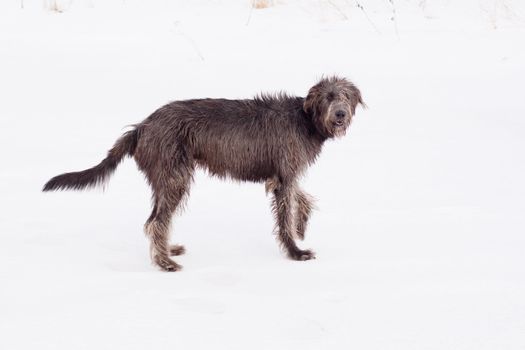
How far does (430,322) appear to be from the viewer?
4.31 metres

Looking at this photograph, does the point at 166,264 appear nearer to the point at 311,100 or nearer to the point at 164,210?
the point at 164,210

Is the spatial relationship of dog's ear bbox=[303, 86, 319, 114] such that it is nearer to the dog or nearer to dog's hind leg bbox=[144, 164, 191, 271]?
the dog

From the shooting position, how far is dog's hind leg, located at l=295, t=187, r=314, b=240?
607 cm

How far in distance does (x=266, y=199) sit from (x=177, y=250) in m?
1.61

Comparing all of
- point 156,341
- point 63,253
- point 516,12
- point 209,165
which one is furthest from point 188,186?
point 516,12

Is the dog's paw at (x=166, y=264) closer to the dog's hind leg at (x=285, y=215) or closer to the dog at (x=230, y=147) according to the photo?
the dog at (x=230, y=147)

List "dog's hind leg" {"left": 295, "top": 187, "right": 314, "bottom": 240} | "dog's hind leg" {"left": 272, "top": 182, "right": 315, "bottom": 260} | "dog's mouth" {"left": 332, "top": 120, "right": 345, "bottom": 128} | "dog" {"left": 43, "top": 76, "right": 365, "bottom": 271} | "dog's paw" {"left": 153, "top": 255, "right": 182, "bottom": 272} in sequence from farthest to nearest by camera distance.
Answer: "dog's hind leg" {"left": 295, "top": 187, "right": 314, "bottom": 240} → "dog's hind leg" {"left": 272, "top": 182, "right": 315, "bottom": 260} → "dog's mouth" {"left": 332, "top": 120, "right": 345, "bottom": 128} → "dog" {"left": 43, "top": 76, "right": 365, "bottom": 271} → "dog's paw" {"left": 153, "top": 255, "right": 182, "bottom": 272}

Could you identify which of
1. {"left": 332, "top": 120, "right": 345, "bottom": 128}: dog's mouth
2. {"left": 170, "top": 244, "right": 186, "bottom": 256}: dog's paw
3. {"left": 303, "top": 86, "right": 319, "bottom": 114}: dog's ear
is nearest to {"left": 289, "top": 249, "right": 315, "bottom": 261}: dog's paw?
{"left": 170, "top": 244, "right": 186, "bottom": 256}: dog's paw

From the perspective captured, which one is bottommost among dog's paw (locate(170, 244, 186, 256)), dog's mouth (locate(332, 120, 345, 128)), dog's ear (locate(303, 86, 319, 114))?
dog's paw (locate(170, 244, 186, 256))

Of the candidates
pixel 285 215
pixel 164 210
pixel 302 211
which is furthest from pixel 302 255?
pixel 164 210

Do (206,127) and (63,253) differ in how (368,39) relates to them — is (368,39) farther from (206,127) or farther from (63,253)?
(63,253)

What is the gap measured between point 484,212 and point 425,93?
2946 millimetres

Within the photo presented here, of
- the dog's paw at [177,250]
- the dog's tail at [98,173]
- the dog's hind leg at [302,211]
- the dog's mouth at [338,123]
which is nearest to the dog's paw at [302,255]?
the dog's hind leg at [302,211]

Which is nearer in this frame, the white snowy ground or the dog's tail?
the white snowy ground
